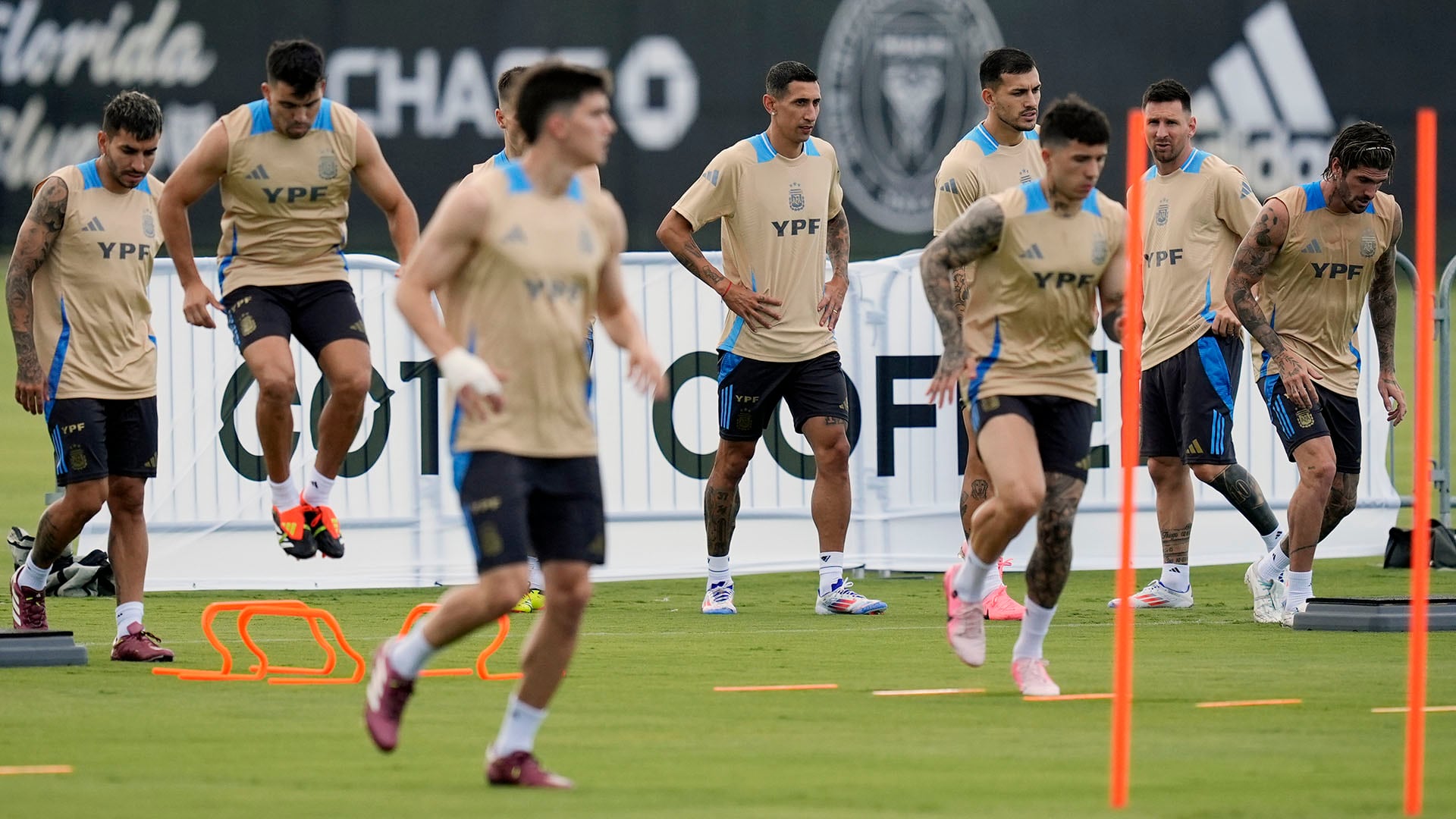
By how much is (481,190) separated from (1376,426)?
9.05 metres

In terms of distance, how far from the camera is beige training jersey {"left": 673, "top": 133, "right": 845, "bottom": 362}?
11.2 m

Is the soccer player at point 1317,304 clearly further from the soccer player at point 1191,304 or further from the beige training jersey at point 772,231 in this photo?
the beige training jersey at point 772,231

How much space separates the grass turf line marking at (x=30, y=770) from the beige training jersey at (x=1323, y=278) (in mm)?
6083

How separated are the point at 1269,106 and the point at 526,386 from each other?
1734cm

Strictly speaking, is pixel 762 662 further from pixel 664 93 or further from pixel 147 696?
pixel 664 93

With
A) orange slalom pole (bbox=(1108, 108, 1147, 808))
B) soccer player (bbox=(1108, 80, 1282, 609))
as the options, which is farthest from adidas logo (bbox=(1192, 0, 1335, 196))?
orange slalom pole (bbox=(1108, 108, 1147, 808))

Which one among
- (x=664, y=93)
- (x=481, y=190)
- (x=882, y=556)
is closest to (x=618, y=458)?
(x=882, y=556)

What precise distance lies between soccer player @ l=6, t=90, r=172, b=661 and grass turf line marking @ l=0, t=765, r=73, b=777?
2983 mm

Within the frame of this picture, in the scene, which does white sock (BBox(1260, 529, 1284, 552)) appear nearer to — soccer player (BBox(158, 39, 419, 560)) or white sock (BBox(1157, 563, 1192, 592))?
white sock (BBox(1157, 563, 1192, 592))

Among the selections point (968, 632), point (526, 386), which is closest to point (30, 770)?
point (526, 386)

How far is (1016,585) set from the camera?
1282 cm

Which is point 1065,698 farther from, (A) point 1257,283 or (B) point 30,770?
(B) point 30,770

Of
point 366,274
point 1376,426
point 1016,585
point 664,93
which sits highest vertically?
point 664,93

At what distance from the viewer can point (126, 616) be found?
939 cm
